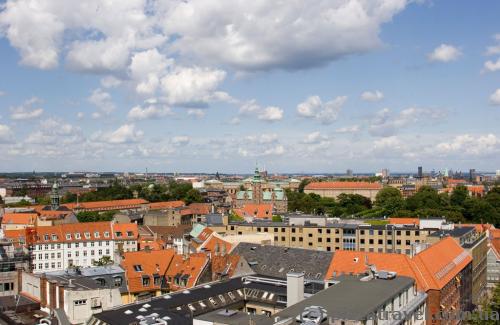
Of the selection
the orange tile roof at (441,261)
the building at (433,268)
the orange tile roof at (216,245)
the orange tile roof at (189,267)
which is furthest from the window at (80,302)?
the orange tile roof at (441,261)

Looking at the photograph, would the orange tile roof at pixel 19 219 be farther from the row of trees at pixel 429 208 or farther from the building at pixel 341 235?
the row of trees at pixel 429 208

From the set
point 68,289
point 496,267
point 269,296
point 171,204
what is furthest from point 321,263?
point 171,204

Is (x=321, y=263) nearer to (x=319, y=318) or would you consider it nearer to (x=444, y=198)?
(x=319, y=318)

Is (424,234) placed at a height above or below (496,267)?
above

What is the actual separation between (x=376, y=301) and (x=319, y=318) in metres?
7.76

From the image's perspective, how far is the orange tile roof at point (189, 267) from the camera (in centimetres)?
6040

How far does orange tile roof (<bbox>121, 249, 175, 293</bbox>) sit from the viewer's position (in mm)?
60688

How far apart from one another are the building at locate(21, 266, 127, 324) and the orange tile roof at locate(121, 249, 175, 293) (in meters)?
4.17

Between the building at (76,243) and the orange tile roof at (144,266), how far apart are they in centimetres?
3671

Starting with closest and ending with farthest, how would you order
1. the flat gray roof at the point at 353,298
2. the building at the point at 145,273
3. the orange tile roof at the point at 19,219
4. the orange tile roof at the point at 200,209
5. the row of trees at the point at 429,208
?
1. the flat gray roof at the point at 353,298
2. the building at the point at 145,273
3. the orange tile roof at the point at 19,219
4. the row of trees at the point at 429,208
5. the orange tile roof at the point at 200,209

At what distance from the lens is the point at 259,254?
7412 cm

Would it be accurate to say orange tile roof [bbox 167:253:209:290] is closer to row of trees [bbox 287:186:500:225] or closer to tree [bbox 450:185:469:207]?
row of trees [bbox 287:186:500:225]

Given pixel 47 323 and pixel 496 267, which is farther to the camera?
pixel 496 267

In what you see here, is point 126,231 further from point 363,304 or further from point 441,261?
point 363,304
